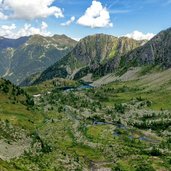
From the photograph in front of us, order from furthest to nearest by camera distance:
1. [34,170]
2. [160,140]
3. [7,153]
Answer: [160,140], [7,153], [34,170]

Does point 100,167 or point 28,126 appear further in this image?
point 28,126

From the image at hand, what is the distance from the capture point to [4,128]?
17050cm

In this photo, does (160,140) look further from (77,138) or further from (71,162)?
(71,162)

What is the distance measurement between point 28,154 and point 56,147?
25.8m

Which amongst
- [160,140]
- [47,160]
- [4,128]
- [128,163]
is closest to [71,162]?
[47,160]

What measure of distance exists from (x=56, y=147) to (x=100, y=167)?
28177 millimetres

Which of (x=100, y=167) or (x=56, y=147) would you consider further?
(x=56, y=147)

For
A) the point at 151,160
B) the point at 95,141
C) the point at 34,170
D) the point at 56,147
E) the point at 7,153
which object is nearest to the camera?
the point at 34,170

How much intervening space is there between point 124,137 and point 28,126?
48.1 metres

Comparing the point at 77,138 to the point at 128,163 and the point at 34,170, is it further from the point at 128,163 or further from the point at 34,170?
the point at 34,170

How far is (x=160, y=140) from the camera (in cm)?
19875

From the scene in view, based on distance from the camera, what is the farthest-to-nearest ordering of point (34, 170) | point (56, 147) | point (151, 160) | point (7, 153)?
point (56, 147) < point (151, 160) < point (7, 153) < point (34, 170)

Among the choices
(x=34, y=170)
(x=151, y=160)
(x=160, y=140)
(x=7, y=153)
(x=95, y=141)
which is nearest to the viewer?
(x=34, y=170)

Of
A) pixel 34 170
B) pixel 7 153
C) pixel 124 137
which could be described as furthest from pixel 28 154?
pixel 124 137
